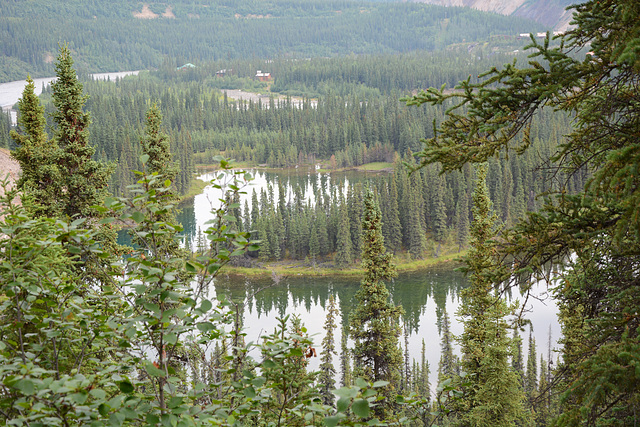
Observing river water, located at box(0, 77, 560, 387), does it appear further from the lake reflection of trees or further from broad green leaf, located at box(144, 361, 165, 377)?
broad green leaf, located at box(144, 361, 165, 377)

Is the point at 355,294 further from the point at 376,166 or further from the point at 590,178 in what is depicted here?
the point at 376,166

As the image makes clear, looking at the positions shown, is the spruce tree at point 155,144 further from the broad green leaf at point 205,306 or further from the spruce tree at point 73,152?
the broad green leaf at point 205,306

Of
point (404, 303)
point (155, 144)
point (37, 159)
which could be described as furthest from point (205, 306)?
point (404, 303)

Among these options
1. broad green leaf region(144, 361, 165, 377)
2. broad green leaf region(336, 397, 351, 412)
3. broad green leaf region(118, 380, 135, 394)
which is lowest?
broad green leaf region(118, 380, 135, 394)

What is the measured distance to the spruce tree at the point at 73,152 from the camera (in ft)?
83.9

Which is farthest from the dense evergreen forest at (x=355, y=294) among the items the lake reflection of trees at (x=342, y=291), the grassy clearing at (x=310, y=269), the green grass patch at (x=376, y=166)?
the green grass patch at (x=376, y=166)

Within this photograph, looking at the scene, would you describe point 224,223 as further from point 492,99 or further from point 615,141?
point 615,141

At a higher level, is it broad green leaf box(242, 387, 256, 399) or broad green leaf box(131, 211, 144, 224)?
broad green leaf box(131, 211, 144, 224)

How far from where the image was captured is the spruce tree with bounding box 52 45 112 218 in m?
25.6

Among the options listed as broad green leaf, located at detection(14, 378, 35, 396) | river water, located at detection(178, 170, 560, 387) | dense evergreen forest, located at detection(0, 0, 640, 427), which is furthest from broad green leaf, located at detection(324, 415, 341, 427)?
river water, located at detection(178, 170, 560, 387)

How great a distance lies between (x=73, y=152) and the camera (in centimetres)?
2609

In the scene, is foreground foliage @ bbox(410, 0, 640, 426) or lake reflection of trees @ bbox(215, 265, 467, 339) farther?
lake reflection of trees @ bbox(215, 265, 467, 339)

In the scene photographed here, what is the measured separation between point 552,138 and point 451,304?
65.3 m

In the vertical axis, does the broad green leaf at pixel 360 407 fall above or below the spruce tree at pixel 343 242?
above
